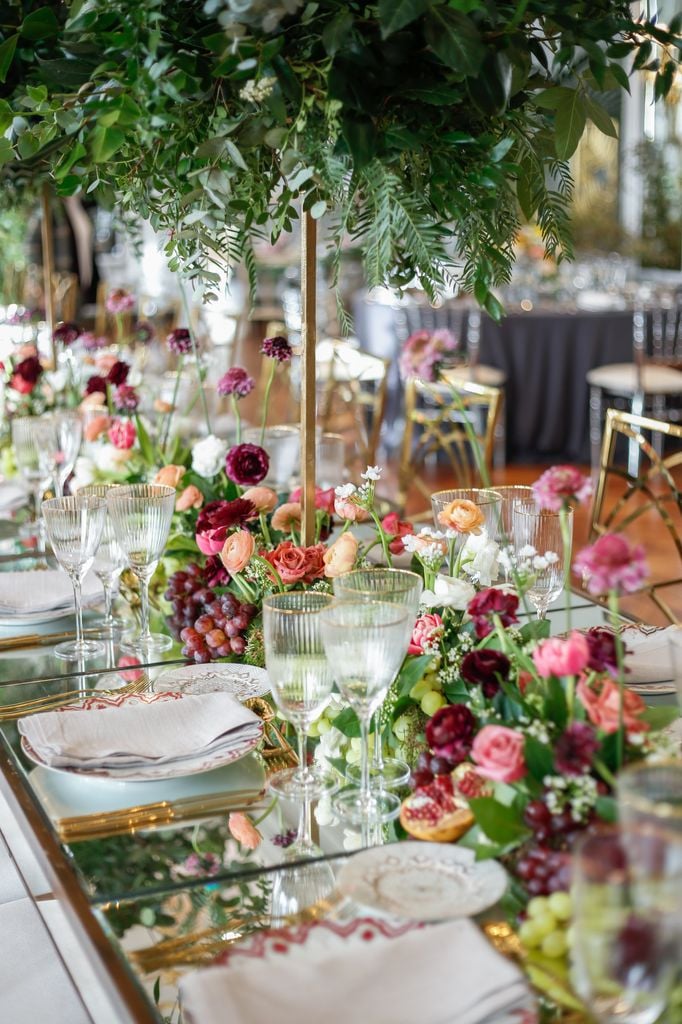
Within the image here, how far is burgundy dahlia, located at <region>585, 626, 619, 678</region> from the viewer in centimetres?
97

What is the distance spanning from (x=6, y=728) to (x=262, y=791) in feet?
1.11

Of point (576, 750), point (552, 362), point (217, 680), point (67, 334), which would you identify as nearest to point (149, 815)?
point (217, 680)

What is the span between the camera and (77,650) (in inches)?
61.7

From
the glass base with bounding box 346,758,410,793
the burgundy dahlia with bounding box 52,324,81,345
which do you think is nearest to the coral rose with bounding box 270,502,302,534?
the glass base with bounding box 346,758,410,793

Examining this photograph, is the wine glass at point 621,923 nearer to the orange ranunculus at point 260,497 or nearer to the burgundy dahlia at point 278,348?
the orange ranunculus at point 260,497

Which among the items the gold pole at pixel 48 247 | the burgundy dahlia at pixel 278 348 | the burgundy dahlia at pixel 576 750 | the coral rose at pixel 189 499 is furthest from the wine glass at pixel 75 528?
the gold pole at pixel 48 247

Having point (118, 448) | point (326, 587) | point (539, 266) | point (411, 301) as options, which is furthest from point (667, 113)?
point (326, 587)

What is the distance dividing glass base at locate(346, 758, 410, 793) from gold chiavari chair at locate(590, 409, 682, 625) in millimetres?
326

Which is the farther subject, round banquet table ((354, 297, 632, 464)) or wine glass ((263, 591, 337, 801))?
round banquet table ((354, 297, 632, 464))

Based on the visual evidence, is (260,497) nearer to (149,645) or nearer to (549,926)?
(149,645)

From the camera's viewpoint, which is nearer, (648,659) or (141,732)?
(141,732)

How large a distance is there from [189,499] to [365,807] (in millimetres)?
786

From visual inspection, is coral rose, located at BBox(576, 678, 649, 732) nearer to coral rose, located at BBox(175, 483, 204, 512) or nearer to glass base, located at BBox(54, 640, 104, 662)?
glass base, located at BBox(54, 640, 104, 662)

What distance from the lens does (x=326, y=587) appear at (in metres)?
1.42
